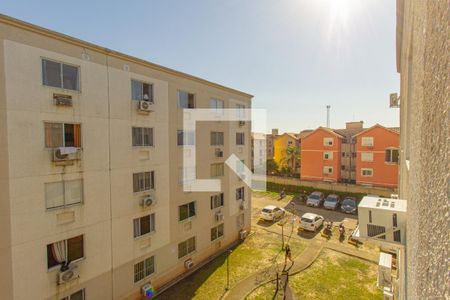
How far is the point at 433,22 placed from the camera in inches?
62.1

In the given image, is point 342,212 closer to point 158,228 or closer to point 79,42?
point 158,228

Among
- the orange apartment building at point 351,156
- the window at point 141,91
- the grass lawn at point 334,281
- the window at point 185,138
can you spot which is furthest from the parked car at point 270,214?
the window at point 141,91

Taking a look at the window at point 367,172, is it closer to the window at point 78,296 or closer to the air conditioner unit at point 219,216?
the air conditioner unit at point 219,216

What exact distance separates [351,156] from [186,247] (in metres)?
27.9

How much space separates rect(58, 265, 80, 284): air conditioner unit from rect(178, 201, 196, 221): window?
18.0ft

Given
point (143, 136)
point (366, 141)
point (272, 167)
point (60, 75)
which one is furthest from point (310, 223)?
point (272, 167)

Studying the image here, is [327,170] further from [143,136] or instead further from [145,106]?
[145,106]

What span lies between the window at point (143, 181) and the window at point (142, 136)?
145 centimetres

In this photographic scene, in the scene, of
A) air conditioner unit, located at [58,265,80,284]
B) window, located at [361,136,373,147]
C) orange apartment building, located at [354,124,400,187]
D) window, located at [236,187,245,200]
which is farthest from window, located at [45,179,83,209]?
window, located at [361,136,373,147]

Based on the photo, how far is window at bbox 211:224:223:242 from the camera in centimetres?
1603

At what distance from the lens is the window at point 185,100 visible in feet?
43.9

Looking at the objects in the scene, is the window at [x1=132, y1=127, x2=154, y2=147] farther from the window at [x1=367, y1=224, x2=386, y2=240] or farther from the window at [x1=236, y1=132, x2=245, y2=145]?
the window at [x1=367, y1=224, x2=386, y2=240]

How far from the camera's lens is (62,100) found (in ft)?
28.3

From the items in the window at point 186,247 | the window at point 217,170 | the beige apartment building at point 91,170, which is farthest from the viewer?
the window at point 217,170
